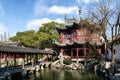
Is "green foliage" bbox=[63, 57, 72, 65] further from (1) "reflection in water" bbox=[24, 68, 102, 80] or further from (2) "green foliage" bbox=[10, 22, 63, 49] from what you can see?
(2) "green foliage" bbox=[10, 22, 63, 49]

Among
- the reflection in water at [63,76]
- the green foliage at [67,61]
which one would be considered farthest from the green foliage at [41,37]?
the reflection in water at [63,76]

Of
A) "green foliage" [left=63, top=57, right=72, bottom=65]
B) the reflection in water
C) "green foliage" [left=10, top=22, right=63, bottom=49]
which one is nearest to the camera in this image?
the reflection in water

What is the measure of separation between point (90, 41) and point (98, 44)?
1.84 meters

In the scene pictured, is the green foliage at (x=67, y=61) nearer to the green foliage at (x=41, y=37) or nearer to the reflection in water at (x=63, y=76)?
the reflection in water at (x=63, y=76)

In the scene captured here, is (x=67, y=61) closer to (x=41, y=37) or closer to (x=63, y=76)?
(x=63, y=76)

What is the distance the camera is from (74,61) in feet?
162

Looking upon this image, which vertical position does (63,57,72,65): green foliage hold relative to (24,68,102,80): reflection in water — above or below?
above

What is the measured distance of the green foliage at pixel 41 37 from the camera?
217 ft

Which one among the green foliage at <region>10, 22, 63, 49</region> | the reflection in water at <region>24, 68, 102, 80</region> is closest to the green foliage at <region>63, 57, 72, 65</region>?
the reflection in water at <region>24, 68, 102, 80</region>

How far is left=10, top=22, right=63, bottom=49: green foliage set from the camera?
66.1m

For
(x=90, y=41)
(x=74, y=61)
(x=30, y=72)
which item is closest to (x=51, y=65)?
(x=74, y=61)

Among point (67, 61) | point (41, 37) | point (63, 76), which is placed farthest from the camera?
point (41, 37)

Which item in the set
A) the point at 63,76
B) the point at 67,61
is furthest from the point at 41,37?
the point at 63,76

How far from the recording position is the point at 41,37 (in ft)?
216
